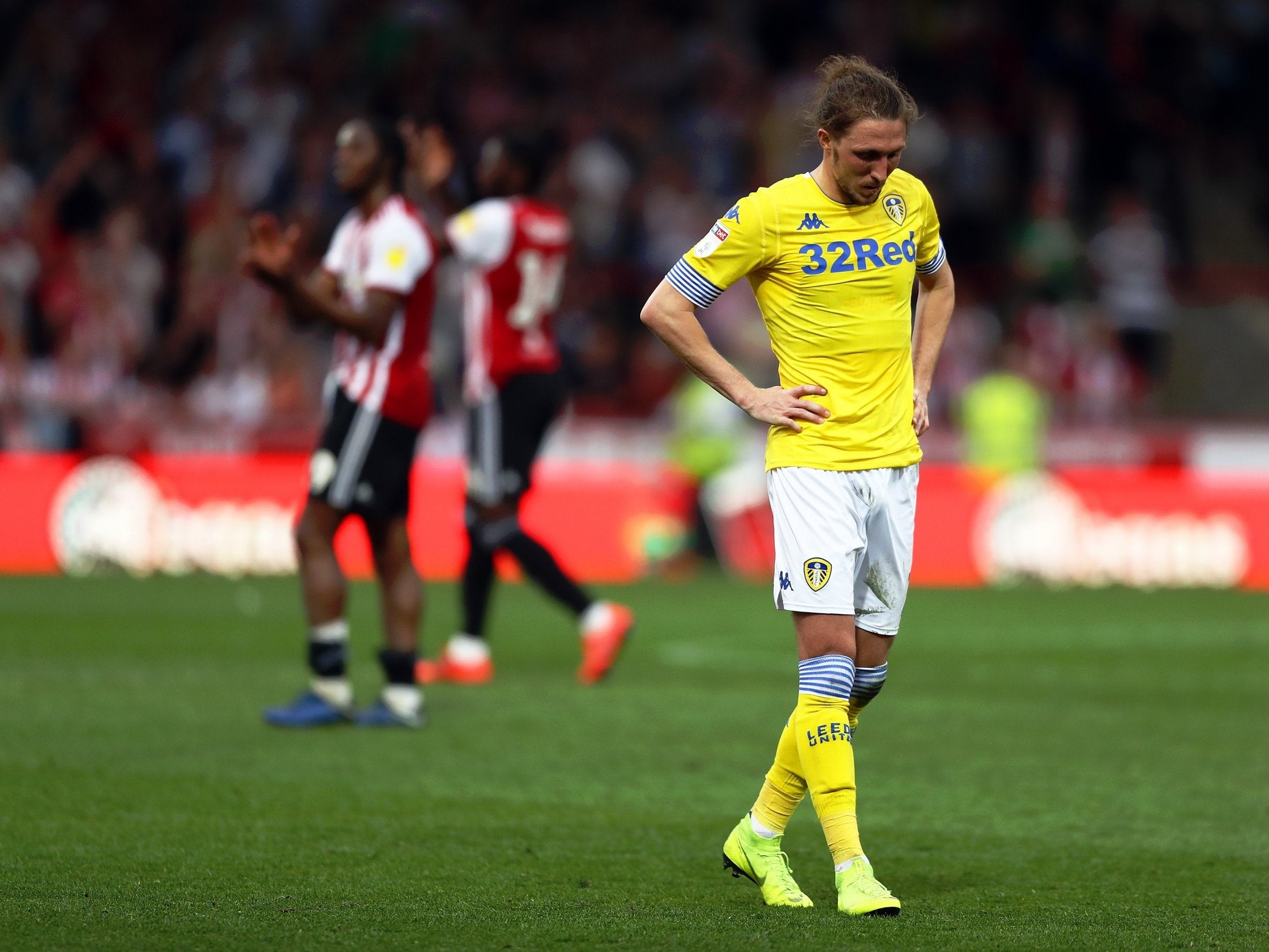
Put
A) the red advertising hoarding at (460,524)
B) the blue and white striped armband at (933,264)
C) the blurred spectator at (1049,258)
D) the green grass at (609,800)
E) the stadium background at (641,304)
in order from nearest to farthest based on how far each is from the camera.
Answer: the green grass at (609,800) → the blue and white striped armband at (933,264) → the stadium background at (641,304) → the red advertising hoarding at (460,524) → the blurred spectator at (1049,258)

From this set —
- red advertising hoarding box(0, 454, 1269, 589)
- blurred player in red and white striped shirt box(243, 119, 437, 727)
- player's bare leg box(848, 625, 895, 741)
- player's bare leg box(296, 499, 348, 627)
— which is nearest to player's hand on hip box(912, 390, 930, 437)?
player's bare leg box(848, 625, 895, 741)

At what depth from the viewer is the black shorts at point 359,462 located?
8.08 metres

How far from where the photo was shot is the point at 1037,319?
19.4 meters

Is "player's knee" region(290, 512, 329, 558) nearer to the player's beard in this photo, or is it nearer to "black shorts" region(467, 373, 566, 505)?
"black shorts" region(467, 373, 566, 505)

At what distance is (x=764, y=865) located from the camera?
513 centimetres

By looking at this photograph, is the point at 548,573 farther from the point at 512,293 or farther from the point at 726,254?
the point at 726,254

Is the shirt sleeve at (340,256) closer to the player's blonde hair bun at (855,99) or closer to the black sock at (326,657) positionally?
the black sock at (326,657)

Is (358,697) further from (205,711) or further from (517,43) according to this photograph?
(517,43)

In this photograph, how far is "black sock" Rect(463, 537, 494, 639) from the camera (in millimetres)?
9797

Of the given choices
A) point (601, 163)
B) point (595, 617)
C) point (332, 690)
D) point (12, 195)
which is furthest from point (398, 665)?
point (601, 163)

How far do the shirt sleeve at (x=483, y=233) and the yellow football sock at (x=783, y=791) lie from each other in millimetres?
4767

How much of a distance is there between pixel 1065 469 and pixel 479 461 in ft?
31.1

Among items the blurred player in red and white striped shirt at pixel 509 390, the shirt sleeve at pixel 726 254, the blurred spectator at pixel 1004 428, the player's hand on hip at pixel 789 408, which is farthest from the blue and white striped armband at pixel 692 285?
the blurred spectator at pixel 1004 428

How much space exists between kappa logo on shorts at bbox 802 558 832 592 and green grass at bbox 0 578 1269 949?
866mm
